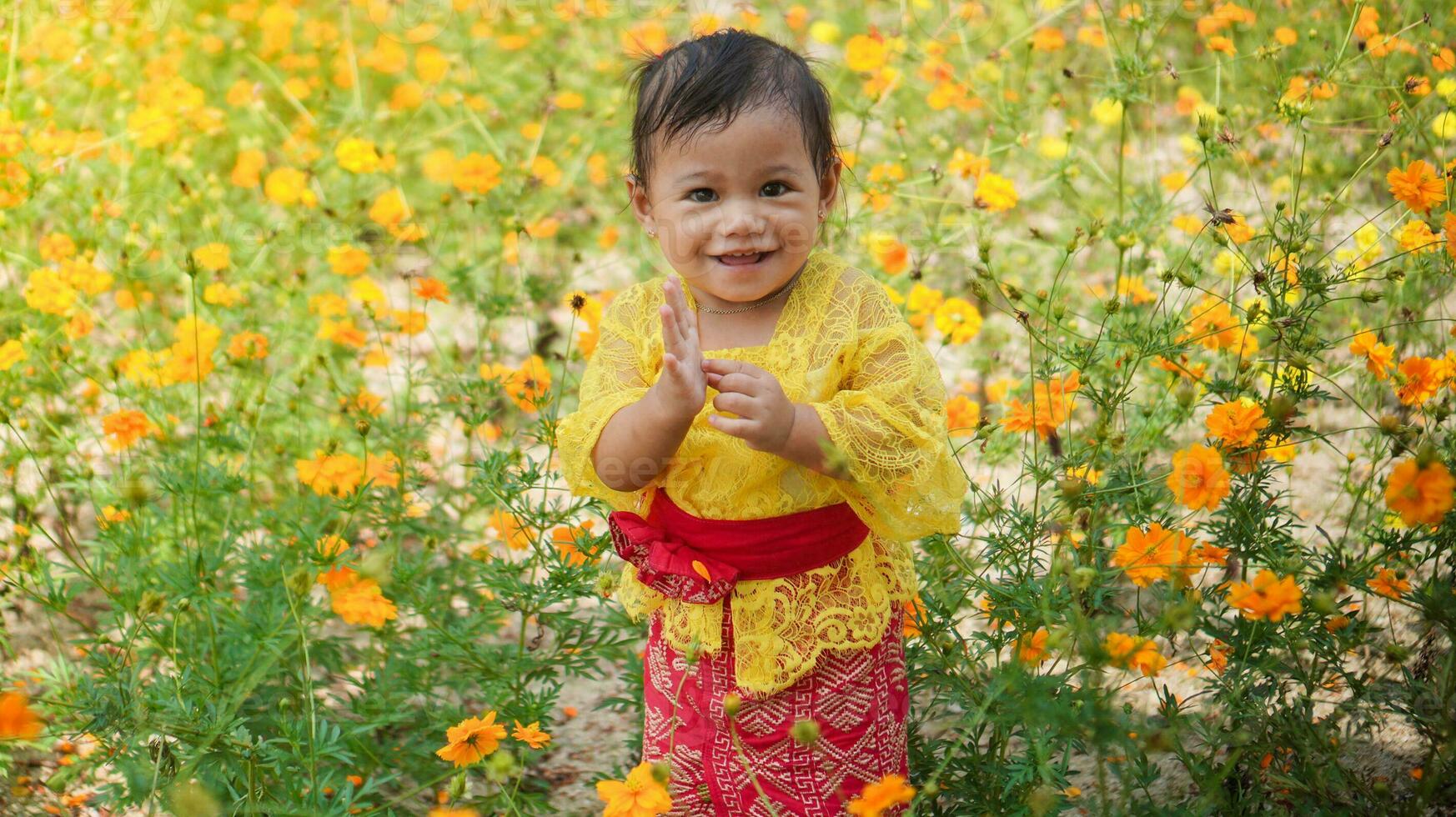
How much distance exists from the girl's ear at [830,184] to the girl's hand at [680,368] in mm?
356

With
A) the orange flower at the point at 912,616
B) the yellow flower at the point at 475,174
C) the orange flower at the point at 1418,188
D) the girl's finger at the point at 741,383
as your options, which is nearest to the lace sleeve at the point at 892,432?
the girl's finger at the point at 741,383

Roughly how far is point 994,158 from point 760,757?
2501 mm

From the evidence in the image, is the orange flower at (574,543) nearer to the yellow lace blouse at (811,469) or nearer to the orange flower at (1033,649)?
the yellow lace blouse at (811,469)

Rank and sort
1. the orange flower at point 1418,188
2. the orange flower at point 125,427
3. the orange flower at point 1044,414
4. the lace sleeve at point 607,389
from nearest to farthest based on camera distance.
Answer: the lace sleeve at point 607,389 → the orange flower at point 1418,188 → the orange flower at point 1044,414 → the orange flower at point 125,427

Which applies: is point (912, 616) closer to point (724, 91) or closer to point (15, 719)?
point (724, 91)

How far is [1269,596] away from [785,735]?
2.11ft

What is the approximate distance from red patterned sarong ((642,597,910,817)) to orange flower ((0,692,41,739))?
2.46ft

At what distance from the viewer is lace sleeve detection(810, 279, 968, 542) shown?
1378mm

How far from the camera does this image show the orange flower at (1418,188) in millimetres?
1687

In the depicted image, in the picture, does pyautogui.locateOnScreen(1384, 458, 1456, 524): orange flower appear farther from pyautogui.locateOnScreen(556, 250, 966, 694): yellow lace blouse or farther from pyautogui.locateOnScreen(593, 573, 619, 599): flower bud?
pyautogui.locateOnScreen(593, 573, 619, 599): flower bud

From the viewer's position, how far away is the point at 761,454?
146 cm

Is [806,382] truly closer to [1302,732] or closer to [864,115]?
[1302,732]

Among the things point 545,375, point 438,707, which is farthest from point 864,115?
point 438,707

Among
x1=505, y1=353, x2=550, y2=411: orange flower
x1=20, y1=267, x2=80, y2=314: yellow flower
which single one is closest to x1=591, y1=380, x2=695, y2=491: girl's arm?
x1=505, y1=353, x2=550, y2=411: orange flower
